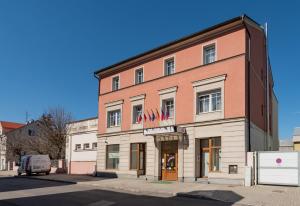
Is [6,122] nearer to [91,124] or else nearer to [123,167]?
[91,124]

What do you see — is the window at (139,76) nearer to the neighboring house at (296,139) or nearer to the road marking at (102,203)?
the road marking at (102,203)

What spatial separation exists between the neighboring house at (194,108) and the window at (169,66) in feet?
0.25

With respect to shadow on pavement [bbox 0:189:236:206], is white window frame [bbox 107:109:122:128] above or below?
above

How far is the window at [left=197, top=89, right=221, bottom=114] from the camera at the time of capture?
872 inches

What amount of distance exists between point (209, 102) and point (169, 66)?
4938 millimetres

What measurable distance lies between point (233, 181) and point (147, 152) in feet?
25.3

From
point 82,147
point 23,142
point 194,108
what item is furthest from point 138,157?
point 23,142

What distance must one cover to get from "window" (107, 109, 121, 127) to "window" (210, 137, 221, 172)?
10180 millimetres

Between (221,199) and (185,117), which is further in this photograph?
(185,117)

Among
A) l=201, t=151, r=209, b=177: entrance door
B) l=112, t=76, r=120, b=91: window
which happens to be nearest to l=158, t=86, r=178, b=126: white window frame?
l=201, t=151, r=209, b=177: entrance door

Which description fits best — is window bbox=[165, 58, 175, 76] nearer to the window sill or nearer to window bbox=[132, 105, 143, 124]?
window bbox=[132, 105, 143, 124]

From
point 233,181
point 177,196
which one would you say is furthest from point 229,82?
point 177,196

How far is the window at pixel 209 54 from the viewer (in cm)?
2298

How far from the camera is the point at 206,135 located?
2202 cm
